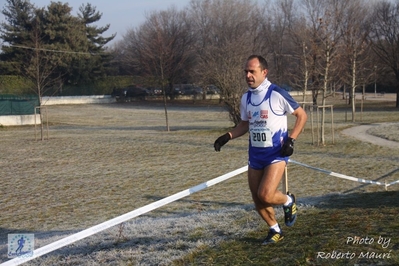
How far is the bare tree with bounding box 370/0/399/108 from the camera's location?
1971 inches

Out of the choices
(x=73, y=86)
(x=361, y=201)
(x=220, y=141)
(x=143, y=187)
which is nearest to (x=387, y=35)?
(x=73, y=86)

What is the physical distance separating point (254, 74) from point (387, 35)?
50430 mm

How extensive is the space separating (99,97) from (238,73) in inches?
1665

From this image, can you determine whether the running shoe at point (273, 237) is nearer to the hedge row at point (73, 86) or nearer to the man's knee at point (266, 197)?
the man's knee at point (266, 197)

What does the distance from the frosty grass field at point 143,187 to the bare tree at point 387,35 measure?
26.7 metres

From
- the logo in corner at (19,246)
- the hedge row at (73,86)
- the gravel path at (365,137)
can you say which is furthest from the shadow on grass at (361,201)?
the hedge row at (73,86)

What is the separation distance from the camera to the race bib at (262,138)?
5.11 metres

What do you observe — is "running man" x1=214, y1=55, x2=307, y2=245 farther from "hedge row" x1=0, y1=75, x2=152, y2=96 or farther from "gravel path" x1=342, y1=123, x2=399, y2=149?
"hedge row" x1=0, y1=75, x2=152, y2=96

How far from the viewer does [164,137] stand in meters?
25.8

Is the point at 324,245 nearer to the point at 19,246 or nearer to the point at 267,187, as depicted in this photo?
the point at 267,187

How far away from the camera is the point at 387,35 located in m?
51.3

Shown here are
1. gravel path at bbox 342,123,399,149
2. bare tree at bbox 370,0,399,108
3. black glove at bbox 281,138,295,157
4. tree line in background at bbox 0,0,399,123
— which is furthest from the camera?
tree line in background at bbox 0,0,399,123

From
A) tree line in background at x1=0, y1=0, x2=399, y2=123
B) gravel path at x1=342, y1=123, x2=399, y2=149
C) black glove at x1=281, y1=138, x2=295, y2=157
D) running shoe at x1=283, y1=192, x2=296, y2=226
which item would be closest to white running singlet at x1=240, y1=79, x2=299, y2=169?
black glove at x1=281, y1=138, x2=295, y2=157

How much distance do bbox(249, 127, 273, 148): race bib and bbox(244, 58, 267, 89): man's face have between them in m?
0.45
